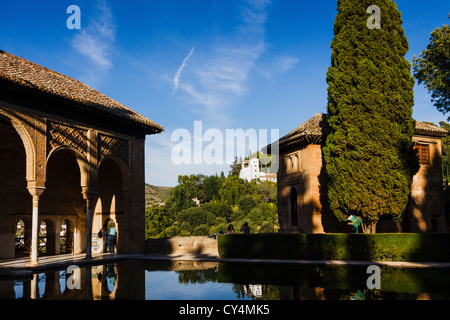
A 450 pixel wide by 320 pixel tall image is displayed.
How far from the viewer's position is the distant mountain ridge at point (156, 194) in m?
115

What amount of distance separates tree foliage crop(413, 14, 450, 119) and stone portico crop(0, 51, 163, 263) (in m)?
15.1

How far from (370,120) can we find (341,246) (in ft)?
17.7

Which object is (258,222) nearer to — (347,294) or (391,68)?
(391,68)

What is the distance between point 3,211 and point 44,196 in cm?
189

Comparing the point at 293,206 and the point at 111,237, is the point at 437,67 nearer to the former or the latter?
the point at 293,206

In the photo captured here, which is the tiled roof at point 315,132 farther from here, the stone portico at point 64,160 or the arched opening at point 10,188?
the arched opening at point 10,188

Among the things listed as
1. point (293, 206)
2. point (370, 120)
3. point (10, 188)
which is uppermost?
point (370, 120)

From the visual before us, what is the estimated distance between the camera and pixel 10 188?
52.9 feet

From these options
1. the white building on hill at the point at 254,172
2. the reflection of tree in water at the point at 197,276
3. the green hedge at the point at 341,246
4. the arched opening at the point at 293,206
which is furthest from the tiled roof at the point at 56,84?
the white building on hill at the point at 254,172

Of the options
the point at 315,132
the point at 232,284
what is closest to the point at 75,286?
the point at 232,284

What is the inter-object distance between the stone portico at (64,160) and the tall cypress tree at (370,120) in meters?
8.07

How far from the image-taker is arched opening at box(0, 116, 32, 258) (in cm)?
1570

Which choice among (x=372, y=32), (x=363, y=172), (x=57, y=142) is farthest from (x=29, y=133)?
(x=372, y=32)
